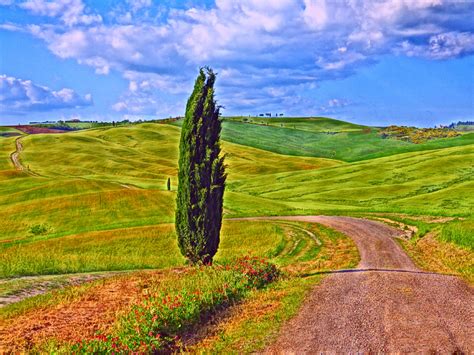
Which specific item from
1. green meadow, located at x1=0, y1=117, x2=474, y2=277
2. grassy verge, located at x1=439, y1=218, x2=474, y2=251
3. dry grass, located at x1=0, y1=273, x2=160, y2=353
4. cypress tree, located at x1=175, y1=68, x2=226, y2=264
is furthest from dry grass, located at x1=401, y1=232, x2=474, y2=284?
dry grass, located at x1=0, y1=273, x2=160, y2=353

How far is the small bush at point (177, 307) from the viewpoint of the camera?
13.1 m

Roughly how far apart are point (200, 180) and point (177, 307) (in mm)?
12710

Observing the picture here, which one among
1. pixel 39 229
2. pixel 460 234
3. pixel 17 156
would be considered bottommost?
pixel 39 229

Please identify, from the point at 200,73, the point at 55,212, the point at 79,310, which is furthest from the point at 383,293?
the point at 55,212

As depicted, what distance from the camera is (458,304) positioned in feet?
54.1

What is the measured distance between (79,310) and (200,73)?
17.1 metres

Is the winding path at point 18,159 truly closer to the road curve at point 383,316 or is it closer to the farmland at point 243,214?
the farmland at point 243,214

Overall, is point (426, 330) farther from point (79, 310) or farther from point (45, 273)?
point (45, 273)

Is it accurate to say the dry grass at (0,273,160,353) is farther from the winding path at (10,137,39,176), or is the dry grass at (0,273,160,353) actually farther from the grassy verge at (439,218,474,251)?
the winding path at (10,137,39,176)

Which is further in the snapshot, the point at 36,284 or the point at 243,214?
the point at 243,214

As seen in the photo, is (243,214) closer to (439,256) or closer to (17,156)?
(439,256)

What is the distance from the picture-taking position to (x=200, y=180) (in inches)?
1091

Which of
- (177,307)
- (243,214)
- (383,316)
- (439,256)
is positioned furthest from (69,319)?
(243,214)

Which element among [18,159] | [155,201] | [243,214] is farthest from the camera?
[18,159]
